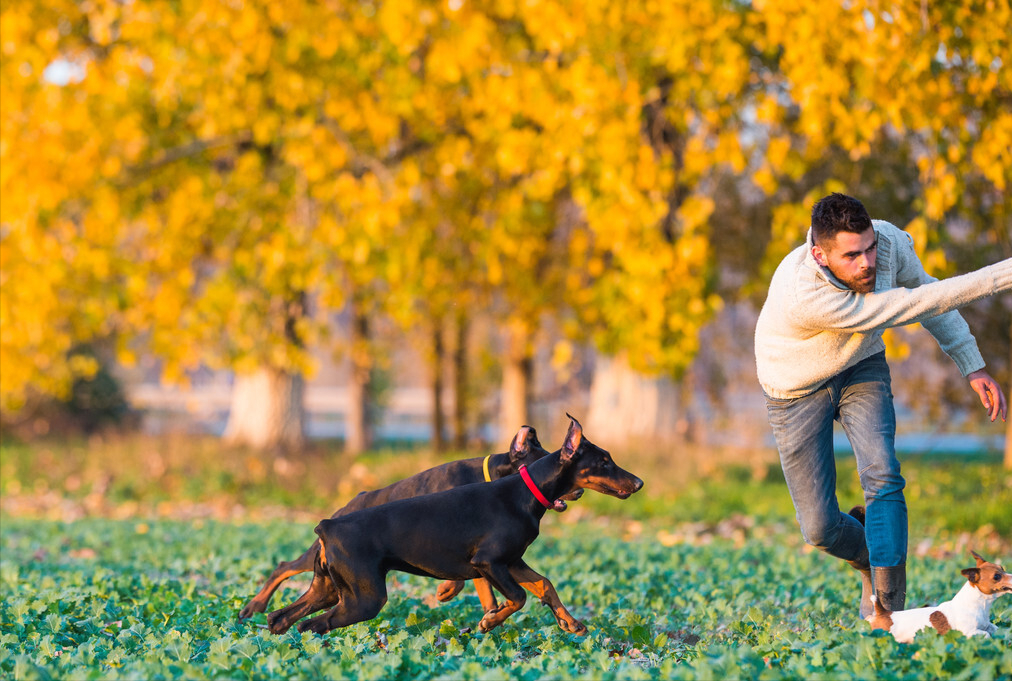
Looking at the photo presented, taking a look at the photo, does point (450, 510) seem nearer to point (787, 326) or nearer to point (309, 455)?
point (787, 326)

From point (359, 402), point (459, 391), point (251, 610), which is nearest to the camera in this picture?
point (251, 610)

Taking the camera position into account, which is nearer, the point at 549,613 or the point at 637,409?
the point at 549,613

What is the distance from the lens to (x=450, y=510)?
4.64m

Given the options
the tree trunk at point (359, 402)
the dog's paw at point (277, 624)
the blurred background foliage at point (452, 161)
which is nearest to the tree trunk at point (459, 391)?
the tree trunk at point (359, 402)

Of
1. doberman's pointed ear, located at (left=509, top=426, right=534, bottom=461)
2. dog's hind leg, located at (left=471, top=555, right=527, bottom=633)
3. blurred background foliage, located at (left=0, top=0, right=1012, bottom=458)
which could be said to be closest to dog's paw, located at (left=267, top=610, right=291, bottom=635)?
dog's hind leg, located at (left=471, top=555, right=527, bottom=633)

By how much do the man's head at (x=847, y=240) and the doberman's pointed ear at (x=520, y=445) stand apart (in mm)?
1771

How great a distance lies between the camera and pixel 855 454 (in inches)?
180

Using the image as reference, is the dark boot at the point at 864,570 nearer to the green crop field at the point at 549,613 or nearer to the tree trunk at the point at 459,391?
the green crop field at the point at 549,613

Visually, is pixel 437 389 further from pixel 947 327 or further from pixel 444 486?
pixel 947 327

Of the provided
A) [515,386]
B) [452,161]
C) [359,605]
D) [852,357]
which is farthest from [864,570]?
[515,386]

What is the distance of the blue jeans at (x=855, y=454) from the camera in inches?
177

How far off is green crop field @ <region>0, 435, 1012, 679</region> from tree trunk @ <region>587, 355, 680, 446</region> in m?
3.18

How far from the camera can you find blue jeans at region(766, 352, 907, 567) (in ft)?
14.7

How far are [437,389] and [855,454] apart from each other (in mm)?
15702
